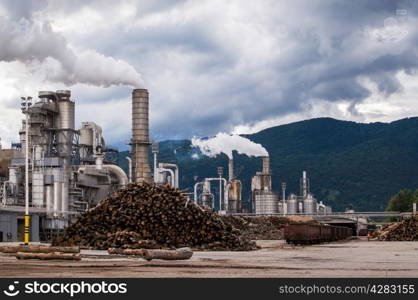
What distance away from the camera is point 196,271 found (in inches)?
575

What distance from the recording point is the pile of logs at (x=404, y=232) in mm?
47844

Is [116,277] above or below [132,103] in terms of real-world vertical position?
below

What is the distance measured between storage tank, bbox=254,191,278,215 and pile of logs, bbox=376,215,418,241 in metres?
66.1

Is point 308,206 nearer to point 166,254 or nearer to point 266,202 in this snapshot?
point 266,202

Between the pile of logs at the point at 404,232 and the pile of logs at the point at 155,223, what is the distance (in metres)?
22.5

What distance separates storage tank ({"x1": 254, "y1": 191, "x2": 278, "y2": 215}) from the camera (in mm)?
115750

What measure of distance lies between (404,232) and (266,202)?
67968 mm

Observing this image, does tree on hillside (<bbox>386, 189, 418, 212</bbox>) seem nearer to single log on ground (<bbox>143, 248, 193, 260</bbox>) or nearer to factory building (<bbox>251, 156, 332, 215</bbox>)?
factory building (<bbox>251, 156, 332, 215</bbox>)

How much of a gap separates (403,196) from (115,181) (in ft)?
273

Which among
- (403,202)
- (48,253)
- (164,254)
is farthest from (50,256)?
(403,202)

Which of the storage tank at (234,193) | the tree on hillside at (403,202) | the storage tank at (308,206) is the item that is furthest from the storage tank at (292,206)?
the tree on hillside at (403,202)

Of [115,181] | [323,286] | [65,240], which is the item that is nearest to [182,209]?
[65,240]

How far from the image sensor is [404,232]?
48312 mm

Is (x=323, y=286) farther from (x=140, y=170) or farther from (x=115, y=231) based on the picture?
(x=140, y=170)
